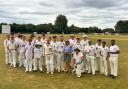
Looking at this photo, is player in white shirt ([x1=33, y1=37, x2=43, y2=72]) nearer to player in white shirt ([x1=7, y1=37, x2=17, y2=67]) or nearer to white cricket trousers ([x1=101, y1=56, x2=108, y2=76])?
player in white shirt ([x1=7, y1=37, x2=17, y2=67])

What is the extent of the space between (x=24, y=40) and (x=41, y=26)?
365 ft

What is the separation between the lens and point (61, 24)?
14275cm

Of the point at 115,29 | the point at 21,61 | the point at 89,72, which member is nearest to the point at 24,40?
the point at 21,61

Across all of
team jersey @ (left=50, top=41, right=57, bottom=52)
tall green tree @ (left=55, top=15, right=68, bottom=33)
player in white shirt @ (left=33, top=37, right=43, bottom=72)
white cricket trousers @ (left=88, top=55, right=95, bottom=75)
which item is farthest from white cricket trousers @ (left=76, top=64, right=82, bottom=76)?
tall green tree @ (left=55, top=15, right=68, bottom=33)

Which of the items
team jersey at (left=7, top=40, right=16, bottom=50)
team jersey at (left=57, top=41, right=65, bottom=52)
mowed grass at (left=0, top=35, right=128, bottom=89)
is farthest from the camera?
team jersey at (left=7, top=40, right=16, bottom=50)

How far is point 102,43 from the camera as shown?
17.7 metres

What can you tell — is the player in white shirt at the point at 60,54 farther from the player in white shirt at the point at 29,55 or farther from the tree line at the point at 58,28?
the tree line at the point at 58,28

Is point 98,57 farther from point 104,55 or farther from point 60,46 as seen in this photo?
point 60,46

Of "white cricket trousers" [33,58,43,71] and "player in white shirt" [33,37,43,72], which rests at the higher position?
"player in white shirt" [33,37,43,72]

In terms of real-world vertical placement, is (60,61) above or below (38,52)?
below

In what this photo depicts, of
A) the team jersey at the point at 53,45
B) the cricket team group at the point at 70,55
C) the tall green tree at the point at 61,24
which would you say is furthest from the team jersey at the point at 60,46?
the tall green tree at the point at 61,24

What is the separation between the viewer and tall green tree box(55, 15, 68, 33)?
133750mm

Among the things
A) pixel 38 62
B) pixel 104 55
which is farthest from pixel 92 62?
pixel 38 62

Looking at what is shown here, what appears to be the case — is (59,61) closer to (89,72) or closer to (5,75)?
(89,72)
